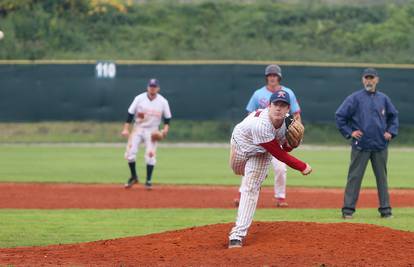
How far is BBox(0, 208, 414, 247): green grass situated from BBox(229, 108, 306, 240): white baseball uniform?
231 centimetres

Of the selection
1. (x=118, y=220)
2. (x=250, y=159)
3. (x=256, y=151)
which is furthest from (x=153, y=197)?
(x=256, y=151)

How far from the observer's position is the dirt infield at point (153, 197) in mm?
15680

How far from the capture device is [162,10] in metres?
41.9

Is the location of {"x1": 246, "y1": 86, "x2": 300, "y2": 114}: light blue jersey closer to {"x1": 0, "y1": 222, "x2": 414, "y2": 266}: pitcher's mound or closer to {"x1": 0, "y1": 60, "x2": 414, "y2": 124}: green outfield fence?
A: {"x1": 0, "y1": 222, "x2": 414, "y2": 266}: pitcher's mound

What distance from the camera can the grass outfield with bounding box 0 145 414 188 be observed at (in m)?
20.5

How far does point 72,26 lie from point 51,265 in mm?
31158

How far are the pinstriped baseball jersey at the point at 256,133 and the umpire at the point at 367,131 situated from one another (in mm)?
3400

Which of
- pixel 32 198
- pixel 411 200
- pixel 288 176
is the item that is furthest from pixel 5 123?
pixel 411 200

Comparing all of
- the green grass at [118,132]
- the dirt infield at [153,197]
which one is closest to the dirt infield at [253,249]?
the dirt infield at [153,197]

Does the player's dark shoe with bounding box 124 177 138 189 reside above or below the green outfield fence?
below

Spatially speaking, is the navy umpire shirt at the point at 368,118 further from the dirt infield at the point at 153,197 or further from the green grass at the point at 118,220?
the dirt infield at the point at 153,197

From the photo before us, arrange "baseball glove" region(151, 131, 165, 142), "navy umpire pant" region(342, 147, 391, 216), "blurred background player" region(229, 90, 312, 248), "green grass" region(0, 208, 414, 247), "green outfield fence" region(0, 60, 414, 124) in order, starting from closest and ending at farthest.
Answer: "blurred background player" region(229, 90, 312, 248) → "green grass" region(0, 208, 414, 247) → "navy umpire pant" region(342, 147, 391, 216) → "baseball glove" region(151, 131, 165, 142) → "green outfield fence" region(0, 60, 414, 124)

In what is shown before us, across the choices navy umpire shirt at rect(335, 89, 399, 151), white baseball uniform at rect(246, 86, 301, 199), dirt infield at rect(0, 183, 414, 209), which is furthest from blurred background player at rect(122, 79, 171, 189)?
navy umpire shirt at rect(335, 89, 399, 151)

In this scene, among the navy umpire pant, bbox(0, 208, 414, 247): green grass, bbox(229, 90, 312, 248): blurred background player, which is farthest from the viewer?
the navy umpire pant
